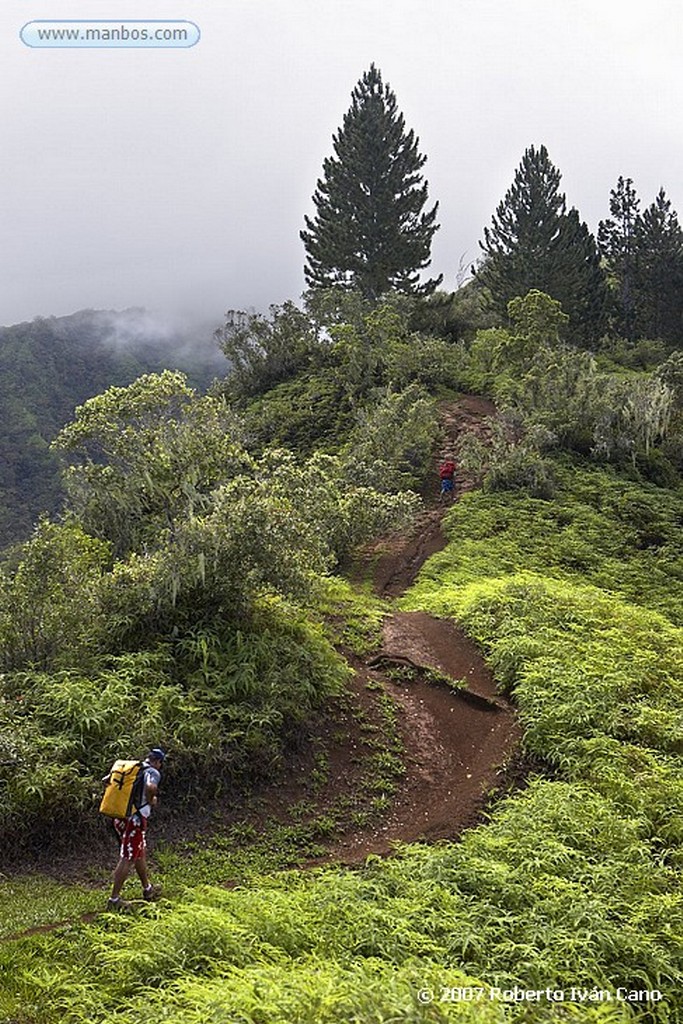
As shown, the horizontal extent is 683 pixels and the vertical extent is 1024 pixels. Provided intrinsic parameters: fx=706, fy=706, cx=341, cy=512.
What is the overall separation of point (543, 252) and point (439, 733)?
32.4m

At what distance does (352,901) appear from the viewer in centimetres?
619

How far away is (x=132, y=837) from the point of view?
661cm

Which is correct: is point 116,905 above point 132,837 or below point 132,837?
below

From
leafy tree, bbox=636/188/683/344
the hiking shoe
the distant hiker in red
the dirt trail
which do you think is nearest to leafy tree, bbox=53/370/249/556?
the dirt trail

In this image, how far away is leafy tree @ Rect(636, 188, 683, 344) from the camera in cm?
3969

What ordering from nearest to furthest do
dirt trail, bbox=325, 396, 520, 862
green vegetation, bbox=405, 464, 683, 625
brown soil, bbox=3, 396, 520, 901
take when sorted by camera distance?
brown soil, bbox=3, 396, 520, 901, dirt trail, bbox=325, 396, 520, 862, green vegetation, bbox=405, 464, 683, 625

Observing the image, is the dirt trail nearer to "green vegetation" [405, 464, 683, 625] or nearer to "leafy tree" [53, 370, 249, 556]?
"green vegetation" [405, 464, 683, 625]

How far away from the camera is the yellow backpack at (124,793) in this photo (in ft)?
21.7

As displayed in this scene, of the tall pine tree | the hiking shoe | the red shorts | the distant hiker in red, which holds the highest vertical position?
the tall pine tree

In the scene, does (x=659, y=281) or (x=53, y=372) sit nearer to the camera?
(x=659, y=281)

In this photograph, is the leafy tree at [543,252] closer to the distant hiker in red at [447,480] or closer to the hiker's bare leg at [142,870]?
the distant hiker in red at [447,480]

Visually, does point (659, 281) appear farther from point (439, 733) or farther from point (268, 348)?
point (439, 733)

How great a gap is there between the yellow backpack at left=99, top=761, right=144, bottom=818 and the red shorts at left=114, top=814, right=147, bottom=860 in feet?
0.29

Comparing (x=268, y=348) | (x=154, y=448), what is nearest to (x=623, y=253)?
(x=268, y=348)
